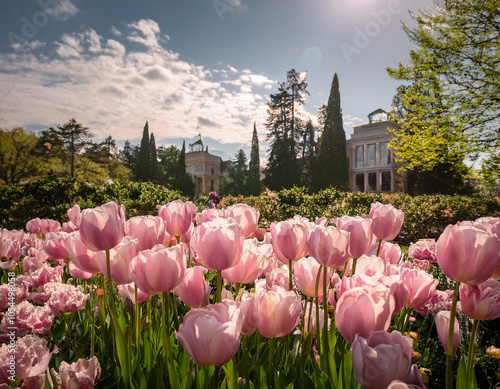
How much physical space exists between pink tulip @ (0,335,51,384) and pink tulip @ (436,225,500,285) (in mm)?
1035

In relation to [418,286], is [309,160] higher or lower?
higher

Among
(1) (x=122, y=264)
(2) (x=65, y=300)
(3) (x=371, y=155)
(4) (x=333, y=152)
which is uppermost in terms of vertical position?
(3) (x=371, y=155)

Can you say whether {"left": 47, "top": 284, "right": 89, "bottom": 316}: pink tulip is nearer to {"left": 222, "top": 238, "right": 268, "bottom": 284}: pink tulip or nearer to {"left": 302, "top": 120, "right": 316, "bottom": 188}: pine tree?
{"left": 222, "top": 238, "right": 268, "bottom": 284}: pink tulip

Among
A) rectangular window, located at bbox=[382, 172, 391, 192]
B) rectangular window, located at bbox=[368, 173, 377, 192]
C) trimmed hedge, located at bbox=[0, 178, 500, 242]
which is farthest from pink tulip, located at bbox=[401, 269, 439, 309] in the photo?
rectangular window, located at bbox=[368, 173, 377, 192]

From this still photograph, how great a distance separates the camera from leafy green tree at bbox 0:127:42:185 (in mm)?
31375

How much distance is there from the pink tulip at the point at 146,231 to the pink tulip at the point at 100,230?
197 millimetres

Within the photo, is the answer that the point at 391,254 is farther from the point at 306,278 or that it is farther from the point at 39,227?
the point at 39,227

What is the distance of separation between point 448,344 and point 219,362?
0.58m

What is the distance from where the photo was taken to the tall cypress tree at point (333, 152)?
103ft

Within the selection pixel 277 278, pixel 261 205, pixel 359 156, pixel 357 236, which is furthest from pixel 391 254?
pixel 359 156

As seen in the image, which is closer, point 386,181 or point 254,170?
point 386,181

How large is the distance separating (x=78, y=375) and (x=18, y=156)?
3874cm

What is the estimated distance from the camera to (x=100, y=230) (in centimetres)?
98

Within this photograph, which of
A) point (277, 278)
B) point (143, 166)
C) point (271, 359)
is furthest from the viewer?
point (143, 166)
